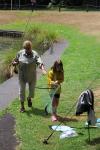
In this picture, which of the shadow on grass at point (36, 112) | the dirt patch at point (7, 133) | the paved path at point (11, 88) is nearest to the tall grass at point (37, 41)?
the paved path at point (11, 88)

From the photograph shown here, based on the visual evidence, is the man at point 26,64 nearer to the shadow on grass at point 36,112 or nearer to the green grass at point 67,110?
the shadow on grass at point 36,112

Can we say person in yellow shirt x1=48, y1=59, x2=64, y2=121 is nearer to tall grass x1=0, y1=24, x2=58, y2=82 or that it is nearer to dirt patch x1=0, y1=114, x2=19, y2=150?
dirt patch x1=0, y1=114, x2=19, y2=150

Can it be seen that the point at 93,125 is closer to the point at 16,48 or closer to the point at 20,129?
the point at 20,129

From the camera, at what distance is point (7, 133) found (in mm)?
11539

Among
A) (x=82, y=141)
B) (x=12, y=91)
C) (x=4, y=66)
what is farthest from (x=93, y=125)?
(x=4, y=66)

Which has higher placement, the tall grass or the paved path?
the paved path

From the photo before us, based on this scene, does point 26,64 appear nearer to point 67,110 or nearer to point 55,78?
point 55,78

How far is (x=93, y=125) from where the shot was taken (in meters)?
11.3

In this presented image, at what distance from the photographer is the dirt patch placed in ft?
35.1

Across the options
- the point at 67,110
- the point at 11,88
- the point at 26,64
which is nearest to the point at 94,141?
the point at 67,110

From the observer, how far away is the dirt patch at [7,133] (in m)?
10.7

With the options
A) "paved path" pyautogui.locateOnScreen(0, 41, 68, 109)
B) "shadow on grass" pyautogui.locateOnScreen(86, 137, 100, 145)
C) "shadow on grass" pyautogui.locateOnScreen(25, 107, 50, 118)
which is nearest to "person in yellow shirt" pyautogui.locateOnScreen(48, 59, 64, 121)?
"shadow on grass" pyautogui.locateOnScreen(25, 107, 50, 118)

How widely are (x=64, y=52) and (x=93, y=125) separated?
13.8 m

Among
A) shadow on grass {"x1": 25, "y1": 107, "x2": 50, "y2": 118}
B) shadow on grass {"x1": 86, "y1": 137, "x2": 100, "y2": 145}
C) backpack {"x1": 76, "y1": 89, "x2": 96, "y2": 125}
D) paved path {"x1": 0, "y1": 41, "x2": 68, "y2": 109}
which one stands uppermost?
backpack {"x1": 76, "y1": 89, "x2": 96, "y2": 125}
